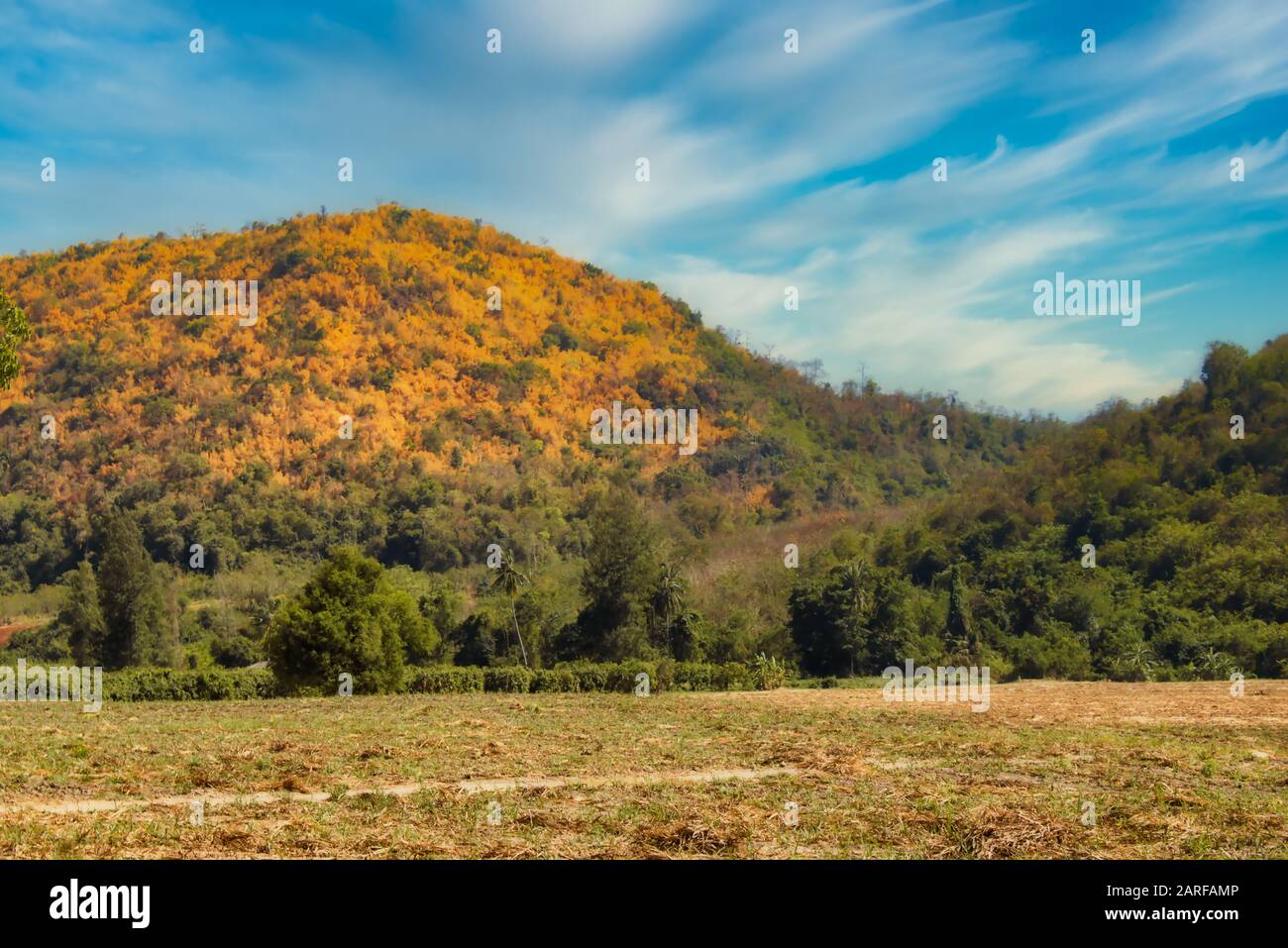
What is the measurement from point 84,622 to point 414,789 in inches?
2288

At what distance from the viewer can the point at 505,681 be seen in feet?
182

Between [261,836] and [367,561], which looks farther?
[367,561]

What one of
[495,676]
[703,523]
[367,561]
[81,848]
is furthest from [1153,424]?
[81,848]

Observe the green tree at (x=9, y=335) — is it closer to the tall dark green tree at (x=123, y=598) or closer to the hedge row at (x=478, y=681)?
the hedge row at (x=478, y=681)

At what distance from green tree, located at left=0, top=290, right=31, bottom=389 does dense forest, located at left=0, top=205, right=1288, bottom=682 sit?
361cm

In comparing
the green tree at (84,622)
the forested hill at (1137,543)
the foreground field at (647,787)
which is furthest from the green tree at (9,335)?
the forested hill at (1137,543)

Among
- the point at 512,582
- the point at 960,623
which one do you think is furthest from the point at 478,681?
the point at 960,623

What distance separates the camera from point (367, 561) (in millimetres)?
47594

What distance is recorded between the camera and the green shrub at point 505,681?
55.3m

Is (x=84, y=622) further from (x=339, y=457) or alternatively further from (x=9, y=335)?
(x=339, y=457)

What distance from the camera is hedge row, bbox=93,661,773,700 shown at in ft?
159

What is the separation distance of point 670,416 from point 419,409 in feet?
139
